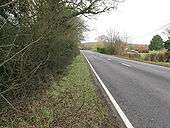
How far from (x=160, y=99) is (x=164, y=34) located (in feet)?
94.7

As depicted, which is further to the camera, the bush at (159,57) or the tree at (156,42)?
the tree at (156,42)

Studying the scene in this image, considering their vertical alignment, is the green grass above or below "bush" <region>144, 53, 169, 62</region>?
below

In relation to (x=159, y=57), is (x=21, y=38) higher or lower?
higher

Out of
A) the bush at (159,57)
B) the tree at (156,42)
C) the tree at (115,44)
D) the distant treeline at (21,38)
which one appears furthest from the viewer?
the tree at (156,42)

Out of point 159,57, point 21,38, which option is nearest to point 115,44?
point 159,57

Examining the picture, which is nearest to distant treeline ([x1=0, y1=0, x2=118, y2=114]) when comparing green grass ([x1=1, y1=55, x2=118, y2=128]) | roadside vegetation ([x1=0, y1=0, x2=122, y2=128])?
roadside vegetation ([x1=0, y1=0, x2=122, y2=128])

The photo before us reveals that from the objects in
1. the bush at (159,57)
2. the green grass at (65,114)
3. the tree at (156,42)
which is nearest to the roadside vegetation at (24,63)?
the green grass at (65,114)

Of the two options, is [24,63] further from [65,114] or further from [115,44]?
[115,44]

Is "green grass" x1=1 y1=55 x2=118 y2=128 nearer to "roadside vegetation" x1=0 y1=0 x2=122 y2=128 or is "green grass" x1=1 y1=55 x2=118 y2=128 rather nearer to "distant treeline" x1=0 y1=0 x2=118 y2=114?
"roadside vegetation" x1=0 y1=0 x2=122 y2=128

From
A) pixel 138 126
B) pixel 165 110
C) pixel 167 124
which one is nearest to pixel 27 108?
pixel 138 126

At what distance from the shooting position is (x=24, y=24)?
2.95 metres

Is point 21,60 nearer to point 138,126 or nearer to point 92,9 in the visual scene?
point 138,126

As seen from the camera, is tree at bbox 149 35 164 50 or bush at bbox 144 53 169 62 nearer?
bush at bbox 144 53 169 62

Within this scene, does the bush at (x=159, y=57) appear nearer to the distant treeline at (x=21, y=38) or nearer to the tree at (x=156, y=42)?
the distant treeline at (x=21, y=38)
